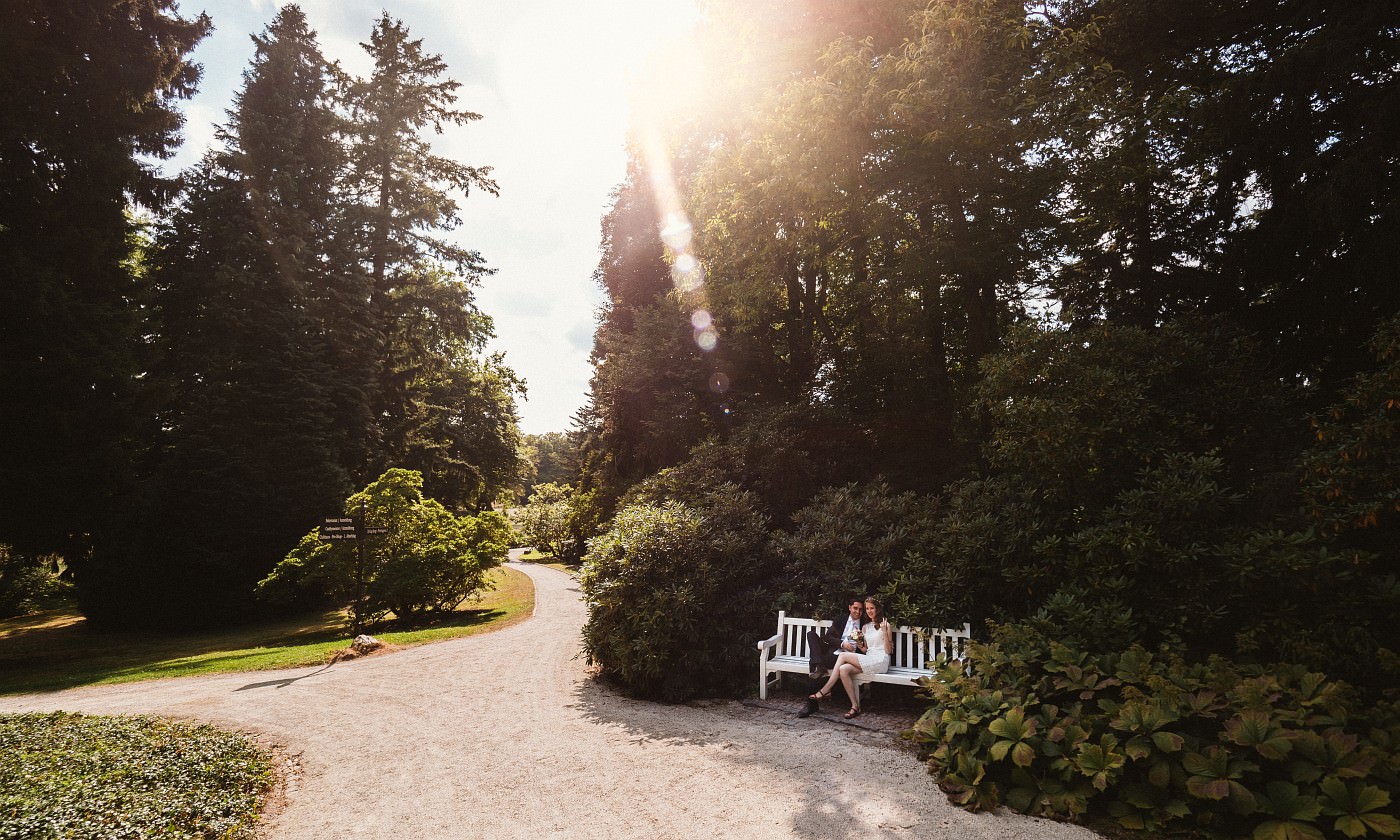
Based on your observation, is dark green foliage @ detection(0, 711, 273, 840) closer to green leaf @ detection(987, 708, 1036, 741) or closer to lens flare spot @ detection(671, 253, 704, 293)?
green leaf @ detection(987, 708, 1036, 741)

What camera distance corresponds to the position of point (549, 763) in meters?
5.42

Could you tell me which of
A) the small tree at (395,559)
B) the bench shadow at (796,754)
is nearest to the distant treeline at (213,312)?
the small tree at (395,559)

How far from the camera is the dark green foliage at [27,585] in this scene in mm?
19469

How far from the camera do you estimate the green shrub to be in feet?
11.8

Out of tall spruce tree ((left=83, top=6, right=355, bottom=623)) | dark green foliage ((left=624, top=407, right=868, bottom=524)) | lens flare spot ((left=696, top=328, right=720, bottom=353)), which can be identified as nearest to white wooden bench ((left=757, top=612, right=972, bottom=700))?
dark green foliage ((left=624, top=407, right=868, bottom=524))

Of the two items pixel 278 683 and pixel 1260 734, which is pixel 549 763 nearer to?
pixel 1260 734

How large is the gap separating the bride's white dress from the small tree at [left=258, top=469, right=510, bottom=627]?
11.6 m

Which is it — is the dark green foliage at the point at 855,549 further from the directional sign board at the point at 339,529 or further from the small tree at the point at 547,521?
the small tree at the point at 547,521

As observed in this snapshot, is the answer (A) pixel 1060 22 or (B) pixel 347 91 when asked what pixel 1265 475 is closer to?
(A) pixel 1060 22

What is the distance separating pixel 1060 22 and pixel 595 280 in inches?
764

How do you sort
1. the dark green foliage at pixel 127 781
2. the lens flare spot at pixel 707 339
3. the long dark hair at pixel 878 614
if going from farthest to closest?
the lens flare spot at pixel 707 339
the long dark hair at pixel 878 614
the dark green foliage at pixel 127 781

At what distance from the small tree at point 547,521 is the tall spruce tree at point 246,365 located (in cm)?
1329

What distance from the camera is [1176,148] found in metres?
9.00

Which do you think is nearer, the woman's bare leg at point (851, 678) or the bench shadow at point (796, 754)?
the bench shadow at point (796, 754)
